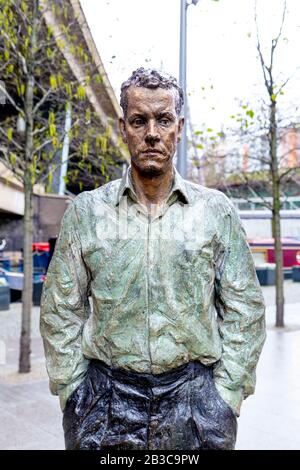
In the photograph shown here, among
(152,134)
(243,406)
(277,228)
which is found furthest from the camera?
(277,228)

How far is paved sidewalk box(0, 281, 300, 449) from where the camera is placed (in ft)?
15.9

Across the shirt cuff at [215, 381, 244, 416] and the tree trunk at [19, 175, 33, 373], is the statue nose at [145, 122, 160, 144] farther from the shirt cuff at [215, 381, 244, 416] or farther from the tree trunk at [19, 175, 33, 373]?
the tree trunk at [19, 175, 33, 373]

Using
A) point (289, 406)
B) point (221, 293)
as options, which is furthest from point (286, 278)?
point (221, 293)

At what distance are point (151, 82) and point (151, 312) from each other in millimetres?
982

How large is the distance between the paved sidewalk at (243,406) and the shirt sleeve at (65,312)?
9.23ft

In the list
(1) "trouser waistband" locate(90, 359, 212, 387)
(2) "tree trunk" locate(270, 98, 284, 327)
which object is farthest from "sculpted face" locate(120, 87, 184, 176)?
(2) "tree trunk" locate(270, 98, 284, 327)

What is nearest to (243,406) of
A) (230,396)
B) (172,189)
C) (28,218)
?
(230,396)

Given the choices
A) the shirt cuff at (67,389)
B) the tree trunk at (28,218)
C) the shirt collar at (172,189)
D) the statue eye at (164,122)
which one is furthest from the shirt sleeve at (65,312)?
the tree trunk at (28,218)

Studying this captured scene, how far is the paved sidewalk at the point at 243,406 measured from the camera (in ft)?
15.9

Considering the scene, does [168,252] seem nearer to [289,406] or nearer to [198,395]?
[198,395]

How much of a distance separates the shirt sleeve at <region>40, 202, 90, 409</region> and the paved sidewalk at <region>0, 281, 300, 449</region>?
2813 millimetres

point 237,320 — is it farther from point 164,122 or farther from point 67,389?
point 164,122

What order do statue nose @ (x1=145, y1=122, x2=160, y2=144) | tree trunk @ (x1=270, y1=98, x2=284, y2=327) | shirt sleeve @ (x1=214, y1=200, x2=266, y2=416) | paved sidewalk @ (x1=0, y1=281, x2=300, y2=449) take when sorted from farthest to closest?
tree trunk @ (x1=270, y1=98, x2=284, y2=327) < paved sidewalk @ (x1=0, y1=281, x2=300, y2=449) < shirt sleeve @ (x1=214, y1=200, x2=266, y2=416) < statue nose @ (x1=145, y1=122, x2=160, y2=144)

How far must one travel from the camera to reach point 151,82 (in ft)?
7.06
